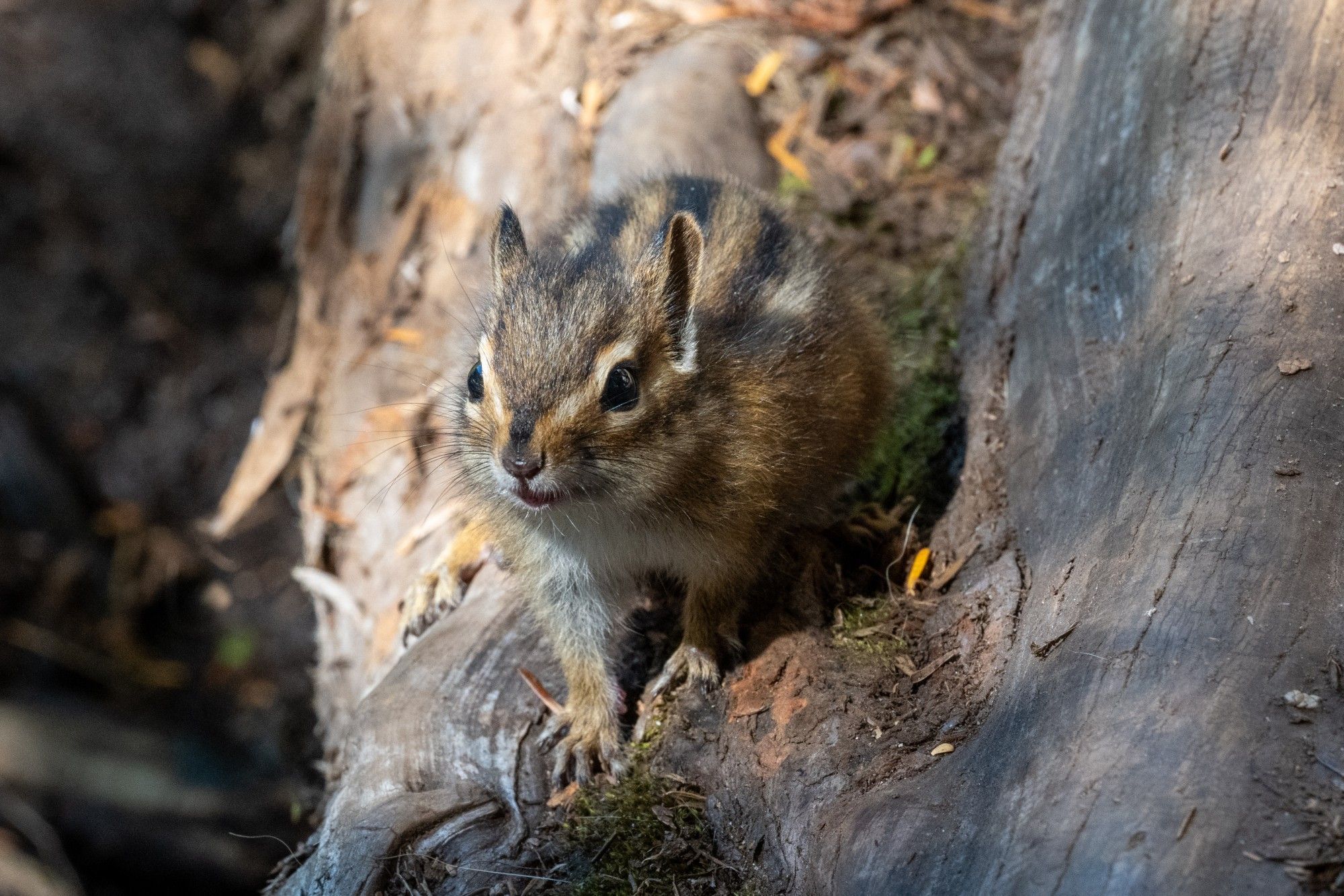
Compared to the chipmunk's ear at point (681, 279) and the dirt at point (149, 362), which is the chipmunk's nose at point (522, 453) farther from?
the dirt at point (149, 362)

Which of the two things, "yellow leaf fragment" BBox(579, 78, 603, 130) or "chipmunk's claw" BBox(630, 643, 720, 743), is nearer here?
"chipmunk's claw" BBox(630, 643, 720, 743)

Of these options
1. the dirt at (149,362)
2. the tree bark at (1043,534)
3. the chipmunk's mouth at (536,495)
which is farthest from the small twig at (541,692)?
the dirt at (149,362)

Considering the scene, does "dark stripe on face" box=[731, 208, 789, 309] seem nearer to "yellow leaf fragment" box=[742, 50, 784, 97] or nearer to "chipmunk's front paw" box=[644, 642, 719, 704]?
"chipmunk's front paw" box=[644, 642, 719, 704]

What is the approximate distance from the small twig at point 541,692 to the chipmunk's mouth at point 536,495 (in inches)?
38.4

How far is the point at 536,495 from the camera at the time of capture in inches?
123

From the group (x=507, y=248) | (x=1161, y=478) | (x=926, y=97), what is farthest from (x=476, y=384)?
(x=926, y=97)

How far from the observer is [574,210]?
15.3 feet

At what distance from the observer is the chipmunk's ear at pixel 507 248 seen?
3.66 meters

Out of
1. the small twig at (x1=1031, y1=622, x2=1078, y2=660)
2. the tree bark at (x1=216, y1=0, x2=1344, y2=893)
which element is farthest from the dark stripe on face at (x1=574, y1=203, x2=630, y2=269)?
the small twig at (x1=1031, y1=622, x2=1078, y2=660)

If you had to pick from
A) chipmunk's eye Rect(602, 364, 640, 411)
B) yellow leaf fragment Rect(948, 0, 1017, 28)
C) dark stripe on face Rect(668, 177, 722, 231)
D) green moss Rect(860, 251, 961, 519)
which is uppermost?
yellow leaf fragment Rect(948, 0, 1017, 28)

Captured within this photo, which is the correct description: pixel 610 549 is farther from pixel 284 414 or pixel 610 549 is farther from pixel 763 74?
pixel 763 74

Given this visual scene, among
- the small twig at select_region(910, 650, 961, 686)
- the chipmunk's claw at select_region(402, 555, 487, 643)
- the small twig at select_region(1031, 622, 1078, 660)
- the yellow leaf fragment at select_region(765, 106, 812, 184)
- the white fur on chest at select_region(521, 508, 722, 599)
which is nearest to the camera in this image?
the small twig at select_region(1031, 622, 1078, 660)

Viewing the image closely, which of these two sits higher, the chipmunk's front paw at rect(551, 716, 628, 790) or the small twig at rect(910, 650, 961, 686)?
the small twig at rect(910, 650, 961, 686)

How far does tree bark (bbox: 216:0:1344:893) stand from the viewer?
8.23ft
